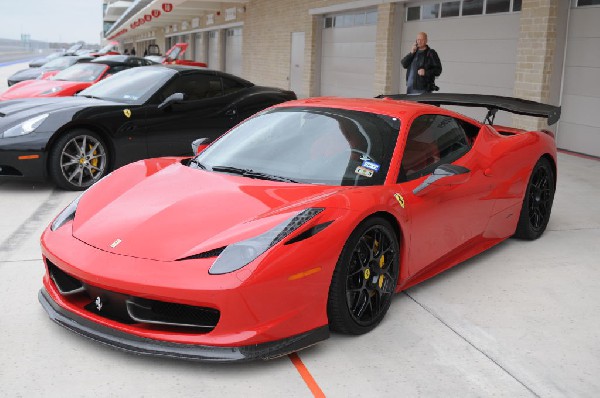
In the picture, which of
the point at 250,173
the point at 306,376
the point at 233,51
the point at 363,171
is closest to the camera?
the point at 306,376

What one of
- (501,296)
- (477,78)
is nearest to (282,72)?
(477,78)

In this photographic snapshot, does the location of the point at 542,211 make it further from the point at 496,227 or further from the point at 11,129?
the point at 11,129

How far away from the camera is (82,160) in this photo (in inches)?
270

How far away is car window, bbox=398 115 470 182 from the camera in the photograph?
3.88m

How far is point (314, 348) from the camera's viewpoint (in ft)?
10.6

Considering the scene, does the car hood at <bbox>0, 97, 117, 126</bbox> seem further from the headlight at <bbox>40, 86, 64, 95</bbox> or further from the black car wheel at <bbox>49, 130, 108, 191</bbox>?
the headlight at <bbox>40, 86, 64, 95</bbox>

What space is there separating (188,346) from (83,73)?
408 inches

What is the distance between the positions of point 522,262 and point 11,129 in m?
4.91

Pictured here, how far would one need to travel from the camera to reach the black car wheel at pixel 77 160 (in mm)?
6645

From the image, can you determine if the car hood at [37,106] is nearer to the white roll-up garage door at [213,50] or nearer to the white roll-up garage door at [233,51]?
the white roll-up garage door at [233,51]

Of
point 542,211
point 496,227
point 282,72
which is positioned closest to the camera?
point 496,227

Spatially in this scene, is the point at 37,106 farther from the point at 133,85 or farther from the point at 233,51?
the point at 233,51

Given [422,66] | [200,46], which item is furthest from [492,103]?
[200,46]

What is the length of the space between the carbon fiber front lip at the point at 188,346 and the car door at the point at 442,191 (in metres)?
1.04
